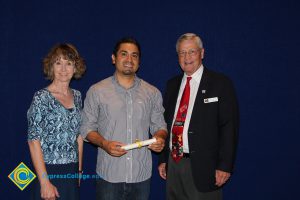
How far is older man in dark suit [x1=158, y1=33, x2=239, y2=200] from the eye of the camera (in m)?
2.23

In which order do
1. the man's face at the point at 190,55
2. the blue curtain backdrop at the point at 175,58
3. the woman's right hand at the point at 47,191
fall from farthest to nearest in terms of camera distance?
the blue curtain backdrop at the point at 175,58 < the man's face at the point at 190,55 < the woman's right hand at the point at 47,191

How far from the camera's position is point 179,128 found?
2303 mm

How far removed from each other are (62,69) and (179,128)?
3.49 feet

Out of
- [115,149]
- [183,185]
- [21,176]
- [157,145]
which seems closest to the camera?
[115,149]

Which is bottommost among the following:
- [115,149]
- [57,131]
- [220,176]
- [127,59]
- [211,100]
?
[220,176]

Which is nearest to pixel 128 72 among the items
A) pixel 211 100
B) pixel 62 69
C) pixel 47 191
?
pixel 62 69

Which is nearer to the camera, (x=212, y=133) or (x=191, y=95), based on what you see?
(x=212, y=133)

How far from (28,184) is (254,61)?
105 inches

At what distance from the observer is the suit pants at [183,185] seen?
2.27m

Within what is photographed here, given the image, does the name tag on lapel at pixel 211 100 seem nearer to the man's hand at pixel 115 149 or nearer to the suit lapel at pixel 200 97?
the suit lapel at pixel 200 97

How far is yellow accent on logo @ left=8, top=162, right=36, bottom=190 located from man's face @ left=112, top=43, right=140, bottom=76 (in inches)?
57.3

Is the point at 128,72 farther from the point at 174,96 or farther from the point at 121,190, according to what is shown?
the point at 121,190

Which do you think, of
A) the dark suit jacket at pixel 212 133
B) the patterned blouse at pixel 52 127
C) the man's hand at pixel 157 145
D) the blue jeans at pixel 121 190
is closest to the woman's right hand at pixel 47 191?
the patterned blouse at pixel 52 127

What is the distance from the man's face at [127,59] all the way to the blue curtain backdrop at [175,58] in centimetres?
58
